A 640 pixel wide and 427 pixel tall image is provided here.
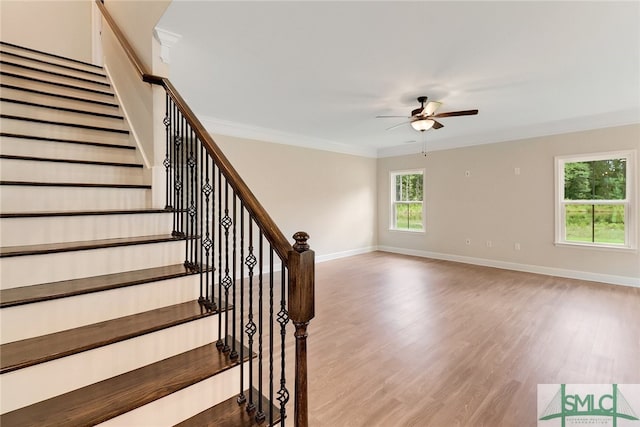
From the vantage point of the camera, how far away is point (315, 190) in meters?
6.14

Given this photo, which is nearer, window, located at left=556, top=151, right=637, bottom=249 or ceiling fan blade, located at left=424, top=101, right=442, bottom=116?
ceiling fan blade, located at left=424, top=101, right=442, bottom=116

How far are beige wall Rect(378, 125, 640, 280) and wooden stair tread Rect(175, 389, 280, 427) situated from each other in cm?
564

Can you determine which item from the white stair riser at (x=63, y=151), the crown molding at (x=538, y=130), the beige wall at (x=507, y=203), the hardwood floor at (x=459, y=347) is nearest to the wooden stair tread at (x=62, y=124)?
the white stair riser at (x=63, y=151)

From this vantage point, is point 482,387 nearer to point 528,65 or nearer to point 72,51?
point 528,65

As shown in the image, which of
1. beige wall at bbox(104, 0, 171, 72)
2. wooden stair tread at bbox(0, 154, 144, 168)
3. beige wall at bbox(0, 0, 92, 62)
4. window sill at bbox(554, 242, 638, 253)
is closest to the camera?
wooden stair tread at bbox(0, 154, 144, 168)

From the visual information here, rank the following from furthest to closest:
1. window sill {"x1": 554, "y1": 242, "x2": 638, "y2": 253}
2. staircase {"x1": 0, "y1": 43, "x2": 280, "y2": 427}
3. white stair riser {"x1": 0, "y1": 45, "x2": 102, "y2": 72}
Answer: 1. window sill {"x1": 554, "y1": 242, "x2": 638, "y2": 253}
2. white stair riser {"x1": 0, "y1": 45, "x2": 102, "y2": 72}
3. staircase {"x1": 0, "y1": 43, "x2": 280, "y2": 427}

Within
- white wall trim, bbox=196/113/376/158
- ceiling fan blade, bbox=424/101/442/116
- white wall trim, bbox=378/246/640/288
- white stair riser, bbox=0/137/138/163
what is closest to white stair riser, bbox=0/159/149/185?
white stair riser, bbox=0/137/138/163

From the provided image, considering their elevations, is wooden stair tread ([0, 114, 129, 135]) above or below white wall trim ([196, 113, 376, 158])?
below

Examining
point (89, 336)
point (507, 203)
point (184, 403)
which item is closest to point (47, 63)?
point (89, 336)

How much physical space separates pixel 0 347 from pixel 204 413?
91 centimetres

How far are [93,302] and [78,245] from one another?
1.32 feet

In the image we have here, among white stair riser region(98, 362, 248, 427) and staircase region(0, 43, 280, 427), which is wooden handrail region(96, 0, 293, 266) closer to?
staircase region(0, 43, 280, 427)

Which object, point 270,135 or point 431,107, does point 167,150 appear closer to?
point 431,107

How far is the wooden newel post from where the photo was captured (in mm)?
1107
